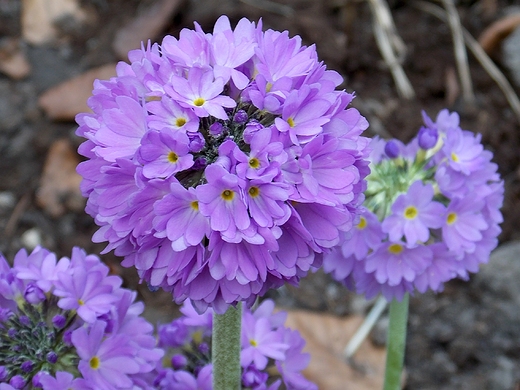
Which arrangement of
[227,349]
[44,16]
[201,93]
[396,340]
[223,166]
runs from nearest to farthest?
[223,166], [201,93], [227,349], [396,340], [44,16]

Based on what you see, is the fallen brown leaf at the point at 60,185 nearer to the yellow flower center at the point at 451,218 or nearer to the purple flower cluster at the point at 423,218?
the purple flower cluster at the point at 423,218

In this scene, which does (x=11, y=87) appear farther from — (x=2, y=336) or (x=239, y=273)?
(x=239, y=273)

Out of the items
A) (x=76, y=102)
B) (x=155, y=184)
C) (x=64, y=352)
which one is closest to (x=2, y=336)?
(x=64, y=352)

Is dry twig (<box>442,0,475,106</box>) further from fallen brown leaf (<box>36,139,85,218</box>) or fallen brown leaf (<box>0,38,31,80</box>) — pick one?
fallen brown leaf (<box>0,38,31,80</box>)

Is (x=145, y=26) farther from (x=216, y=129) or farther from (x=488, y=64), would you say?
(x=216, y=129)

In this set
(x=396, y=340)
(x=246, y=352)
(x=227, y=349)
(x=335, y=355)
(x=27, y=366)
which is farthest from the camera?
(x=335, y=355)

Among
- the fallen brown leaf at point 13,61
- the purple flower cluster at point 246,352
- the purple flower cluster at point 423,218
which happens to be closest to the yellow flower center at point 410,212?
the purple flower cluster at point 423,218

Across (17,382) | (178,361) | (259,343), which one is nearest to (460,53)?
(259,343)
